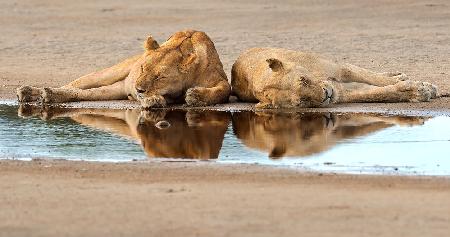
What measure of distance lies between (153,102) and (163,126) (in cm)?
138

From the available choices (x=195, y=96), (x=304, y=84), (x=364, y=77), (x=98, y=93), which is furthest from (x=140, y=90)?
(x=364, y=77)

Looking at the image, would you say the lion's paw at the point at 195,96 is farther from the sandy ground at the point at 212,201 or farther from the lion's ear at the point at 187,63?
the sandy ground at the point at 212,201

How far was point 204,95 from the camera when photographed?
13.3m

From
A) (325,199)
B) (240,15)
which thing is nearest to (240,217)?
(325,199)

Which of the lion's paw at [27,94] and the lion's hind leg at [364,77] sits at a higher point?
the lion's hind leg at [364,77]

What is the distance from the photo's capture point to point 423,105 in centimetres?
1304

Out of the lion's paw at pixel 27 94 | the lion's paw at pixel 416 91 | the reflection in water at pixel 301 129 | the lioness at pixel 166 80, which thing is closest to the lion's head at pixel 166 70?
the lioness at pixel 166 80

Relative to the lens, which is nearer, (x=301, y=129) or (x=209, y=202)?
(x=209, y=202)

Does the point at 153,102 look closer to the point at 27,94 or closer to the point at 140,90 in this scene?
the point at 140,90

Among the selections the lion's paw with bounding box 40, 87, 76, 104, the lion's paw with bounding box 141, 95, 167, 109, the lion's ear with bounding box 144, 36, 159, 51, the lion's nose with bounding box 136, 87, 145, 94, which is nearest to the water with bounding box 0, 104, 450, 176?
the lion's paw with bounding box 141, 95, 167, 109

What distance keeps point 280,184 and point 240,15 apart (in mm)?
13775

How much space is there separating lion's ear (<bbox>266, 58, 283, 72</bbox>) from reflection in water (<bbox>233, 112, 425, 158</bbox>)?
0.54 m

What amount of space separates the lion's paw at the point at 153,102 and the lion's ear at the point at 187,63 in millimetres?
431

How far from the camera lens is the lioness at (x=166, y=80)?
13.4 meters
